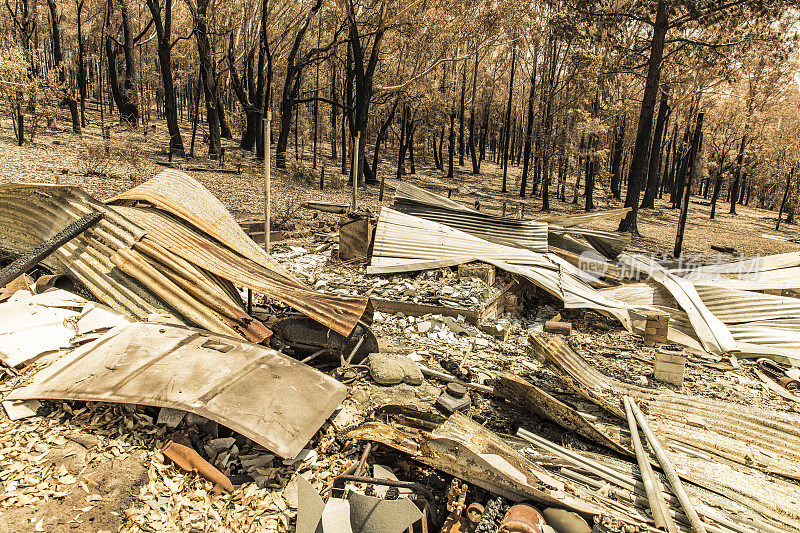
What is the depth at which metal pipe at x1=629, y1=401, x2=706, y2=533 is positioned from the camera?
2.81m

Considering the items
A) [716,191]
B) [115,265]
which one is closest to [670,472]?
[115,265]

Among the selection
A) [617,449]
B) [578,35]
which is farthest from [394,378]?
[578,35]

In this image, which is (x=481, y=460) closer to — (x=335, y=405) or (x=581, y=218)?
(x=335, y=405)

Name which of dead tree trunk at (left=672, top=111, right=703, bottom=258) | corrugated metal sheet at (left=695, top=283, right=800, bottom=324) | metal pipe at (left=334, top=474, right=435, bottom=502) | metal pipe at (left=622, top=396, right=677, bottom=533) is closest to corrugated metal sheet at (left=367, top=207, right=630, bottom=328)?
corrugated metal sheet at (left=695, top=283, right=800, bottom=324)

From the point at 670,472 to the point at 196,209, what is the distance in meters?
5.41

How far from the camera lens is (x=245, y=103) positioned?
21.7 meters

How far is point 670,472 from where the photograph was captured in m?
3.24

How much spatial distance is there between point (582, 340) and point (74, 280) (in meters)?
6.20

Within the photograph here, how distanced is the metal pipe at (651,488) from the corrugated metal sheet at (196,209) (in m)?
3.68

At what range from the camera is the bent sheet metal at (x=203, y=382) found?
316cm

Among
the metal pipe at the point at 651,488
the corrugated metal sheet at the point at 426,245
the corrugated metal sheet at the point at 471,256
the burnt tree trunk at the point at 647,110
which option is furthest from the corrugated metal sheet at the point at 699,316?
the burnt tree trunk at the point at 647,110

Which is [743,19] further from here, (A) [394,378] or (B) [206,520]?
(B) [206,520]

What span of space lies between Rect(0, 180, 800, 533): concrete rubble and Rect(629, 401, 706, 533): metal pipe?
20mm

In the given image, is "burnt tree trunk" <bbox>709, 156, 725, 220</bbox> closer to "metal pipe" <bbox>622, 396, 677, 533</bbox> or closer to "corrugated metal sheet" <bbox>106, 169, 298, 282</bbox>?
"metal pipe" <bbox>622, 396, 677, 533</bbox>
